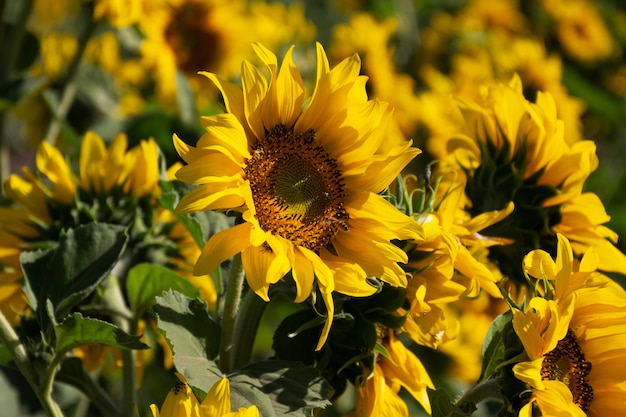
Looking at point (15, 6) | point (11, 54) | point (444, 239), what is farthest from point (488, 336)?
point (15, 6)

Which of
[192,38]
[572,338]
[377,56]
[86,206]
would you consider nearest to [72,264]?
[86,206]

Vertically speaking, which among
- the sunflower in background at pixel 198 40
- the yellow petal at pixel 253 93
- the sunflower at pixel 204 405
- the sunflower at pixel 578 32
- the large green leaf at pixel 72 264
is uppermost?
the yellow petal at pixel 253 93

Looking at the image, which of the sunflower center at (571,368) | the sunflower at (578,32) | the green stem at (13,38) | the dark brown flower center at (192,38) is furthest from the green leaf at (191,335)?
the sunflower at (578,32)

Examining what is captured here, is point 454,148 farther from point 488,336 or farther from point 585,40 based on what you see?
point 585,40

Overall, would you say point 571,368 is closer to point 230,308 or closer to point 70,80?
point 230,308

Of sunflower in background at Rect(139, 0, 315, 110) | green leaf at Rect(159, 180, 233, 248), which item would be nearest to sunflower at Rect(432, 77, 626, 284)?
green leaf at Rect(159, 180, 233, 248)

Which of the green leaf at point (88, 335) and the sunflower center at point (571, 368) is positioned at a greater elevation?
the green leaf at point (88, 335)

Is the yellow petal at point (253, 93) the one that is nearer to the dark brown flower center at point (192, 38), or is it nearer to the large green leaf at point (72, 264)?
the large green leaf at point (72, 264)

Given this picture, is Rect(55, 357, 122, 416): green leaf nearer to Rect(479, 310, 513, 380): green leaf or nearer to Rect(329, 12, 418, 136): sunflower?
Rect(479, 310, 513, 380): green leaf
